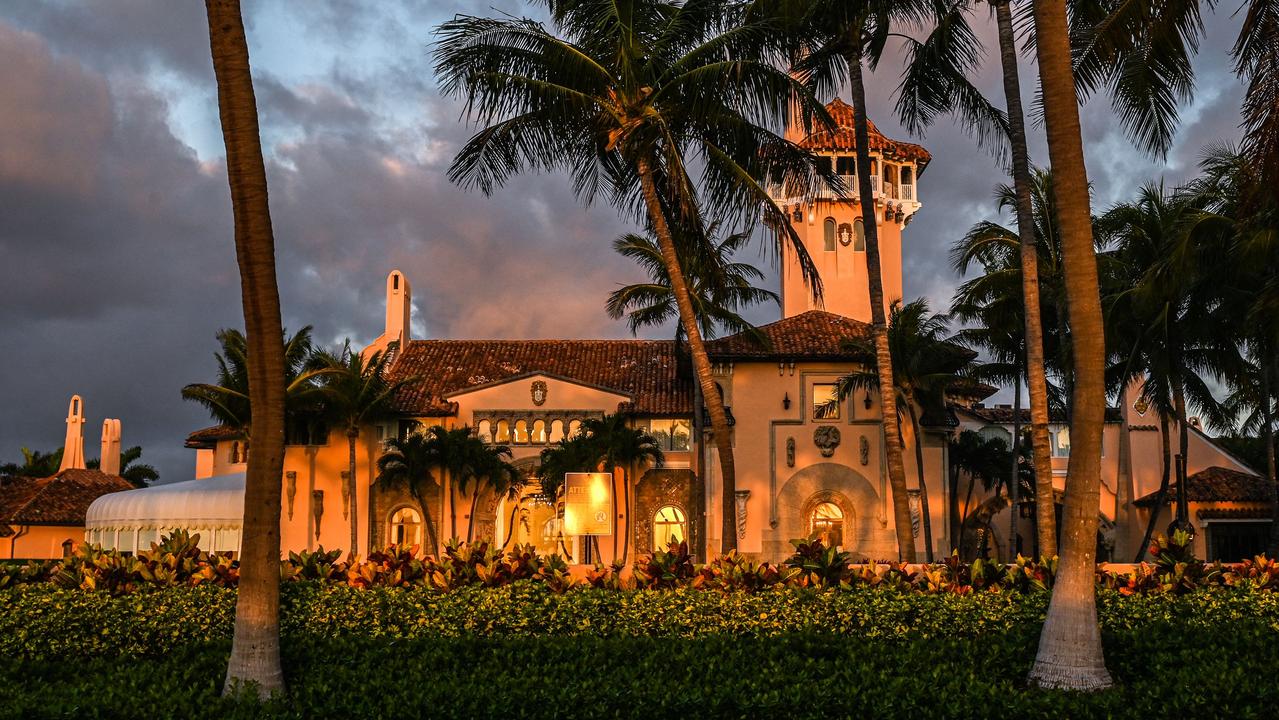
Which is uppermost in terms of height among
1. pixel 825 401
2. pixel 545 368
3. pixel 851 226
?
pixel 851 226

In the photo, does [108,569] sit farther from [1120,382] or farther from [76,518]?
[76,518]

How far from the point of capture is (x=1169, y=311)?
32531 mm

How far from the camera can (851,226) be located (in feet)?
166

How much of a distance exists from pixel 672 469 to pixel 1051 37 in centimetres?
2976

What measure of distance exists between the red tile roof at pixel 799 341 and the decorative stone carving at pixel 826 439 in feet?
7.87

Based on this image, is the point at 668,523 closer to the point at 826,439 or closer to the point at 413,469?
the point at 826,439

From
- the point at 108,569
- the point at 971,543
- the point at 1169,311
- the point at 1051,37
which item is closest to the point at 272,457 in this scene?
the point at 108,569

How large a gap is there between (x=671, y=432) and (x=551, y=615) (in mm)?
28570

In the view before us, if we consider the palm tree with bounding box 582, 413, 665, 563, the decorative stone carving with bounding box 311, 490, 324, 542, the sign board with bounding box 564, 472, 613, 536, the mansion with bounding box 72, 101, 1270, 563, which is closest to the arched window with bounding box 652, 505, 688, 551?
the mansion with bounding box 72, 101, 1270, 563

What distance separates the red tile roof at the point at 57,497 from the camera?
48.6 m

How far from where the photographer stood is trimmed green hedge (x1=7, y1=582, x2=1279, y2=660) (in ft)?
40.2

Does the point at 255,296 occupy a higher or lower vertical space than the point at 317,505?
higher

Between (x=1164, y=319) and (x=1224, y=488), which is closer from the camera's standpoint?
(x=1164, y=319)

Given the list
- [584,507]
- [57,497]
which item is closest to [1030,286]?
[584,507]
